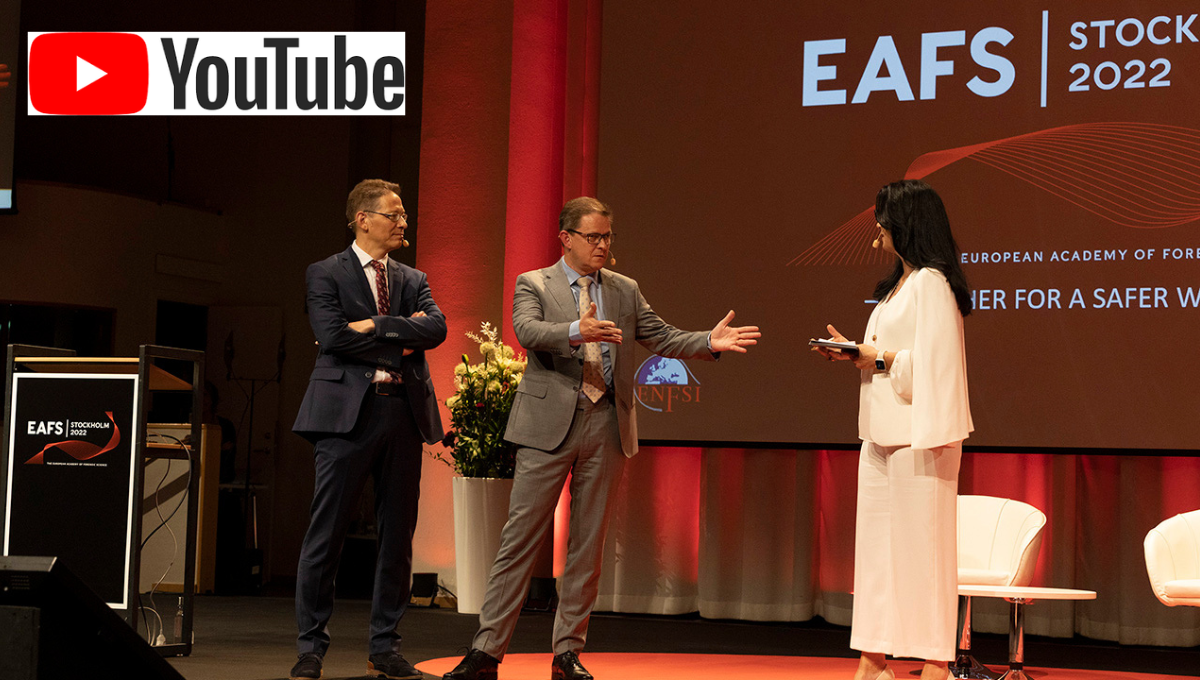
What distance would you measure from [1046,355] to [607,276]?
243 centimetres

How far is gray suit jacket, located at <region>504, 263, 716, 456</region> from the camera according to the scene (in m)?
3.55

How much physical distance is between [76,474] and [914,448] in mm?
2608

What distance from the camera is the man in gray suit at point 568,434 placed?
3.53 meters

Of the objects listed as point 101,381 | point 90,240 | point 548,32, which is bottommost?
point 101,381

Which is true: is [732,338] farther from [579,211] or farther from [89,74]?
[89,74]

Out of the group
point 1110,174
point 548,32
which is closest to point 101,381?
point 548,32

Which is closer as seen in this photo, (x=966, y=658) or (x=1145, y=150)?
(x=966, y=658)

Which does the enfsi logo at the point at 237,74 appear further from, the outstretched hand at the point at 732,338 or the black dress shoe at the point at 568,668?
the black dress shoe at the point at 568,668

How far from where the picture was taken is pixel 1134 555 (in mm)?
5246

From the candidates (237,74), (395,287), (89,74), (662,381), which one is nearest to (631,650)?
(662,381)

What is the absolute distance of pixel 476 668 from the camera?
11.3ft

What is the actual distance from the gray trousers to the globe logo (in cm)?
229

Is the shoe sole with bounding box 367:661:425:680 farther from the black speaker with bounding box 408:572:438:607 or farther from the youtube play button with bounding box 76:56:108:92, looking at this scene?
the youtube play button with bounding box 76:56:108:92

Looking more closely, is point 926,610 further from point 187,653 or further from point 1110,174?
point 1110,174
